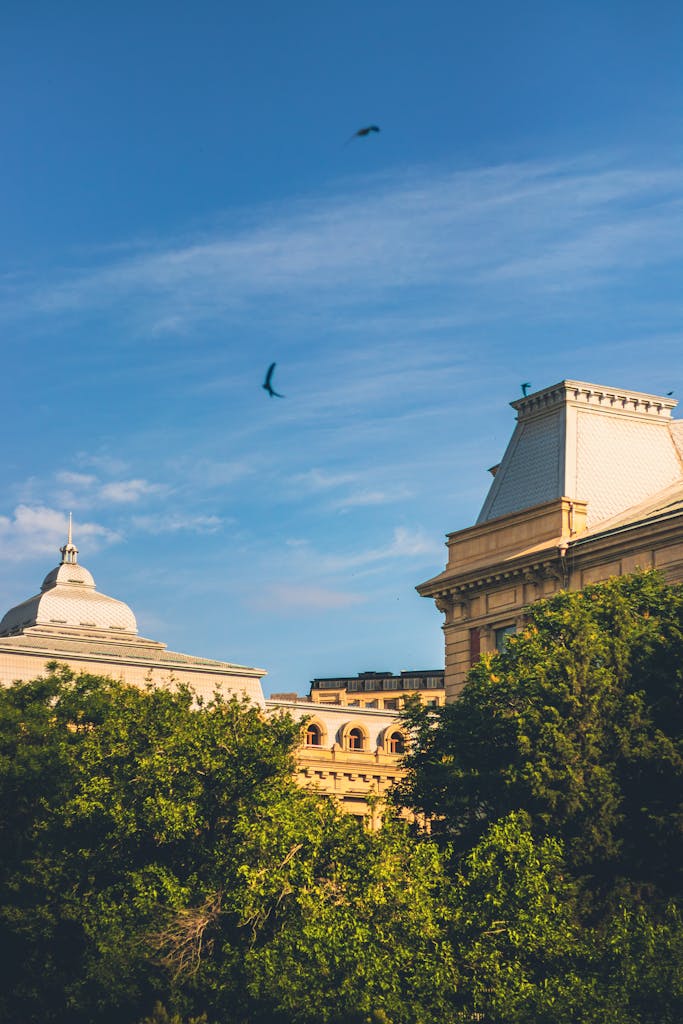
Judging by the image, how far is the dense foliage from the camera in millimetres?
37031

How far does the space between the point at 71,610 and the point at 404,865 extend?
6419 cm

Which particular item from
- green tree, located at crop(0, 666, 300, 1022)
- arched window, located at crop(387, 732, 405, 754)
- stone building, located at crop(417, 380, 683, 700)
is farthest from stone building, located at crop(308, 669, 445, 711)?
green tree, located at crop(0, 666, 300, 1022)

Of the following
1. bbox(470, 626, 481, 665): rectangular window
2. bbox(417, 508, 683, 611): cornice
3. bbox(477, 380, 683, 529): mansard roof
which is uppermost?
bbox(477, 380, 683, 529): mansard roof

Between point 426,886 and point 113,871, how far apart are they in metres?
11.0

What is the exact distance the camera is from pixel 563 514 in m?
60.3

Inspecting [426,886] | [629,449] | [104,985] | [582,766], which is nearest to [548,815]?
[582,766]

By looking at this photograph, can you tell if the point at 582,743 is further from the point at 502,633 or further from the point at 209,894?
the point at 502,633

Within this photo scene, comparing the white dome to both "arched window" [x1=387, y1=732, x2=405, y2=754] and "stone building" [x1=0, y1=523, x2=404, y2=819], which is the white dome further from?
"arched window" [x1=387, y1=732, x2=405, y2=754]

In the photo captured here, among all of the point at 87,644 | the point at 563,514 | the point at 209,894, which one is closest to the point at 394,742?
the point at 87,644

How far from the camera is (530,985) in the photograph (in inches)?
1411

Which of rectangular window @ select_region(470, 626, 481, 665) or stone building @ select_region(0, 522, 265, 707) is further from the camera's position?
stone building @ select_region(0, 522, 265, 707)

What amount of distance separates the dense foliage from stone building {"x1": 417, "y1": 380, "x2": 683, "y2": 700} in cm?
726

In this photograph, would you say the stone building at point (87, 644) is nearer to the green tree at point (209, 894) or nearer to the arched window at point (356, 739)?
the arched window at point (356, 739)

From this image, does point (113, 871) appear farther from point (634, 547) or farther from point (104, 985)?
point (634, 547)
